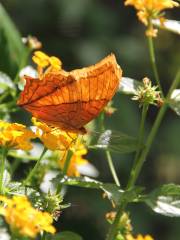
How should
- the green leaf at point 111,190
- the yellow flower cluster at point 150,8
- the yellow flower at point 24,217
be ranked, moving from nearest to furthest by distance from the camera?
the yellow flower at point 24,217 → the green leaf at point 111,190 → the yellow flower cluster at point 150,8

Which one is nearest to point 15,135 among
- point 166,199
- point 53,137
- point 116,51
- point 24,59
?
point 53,137

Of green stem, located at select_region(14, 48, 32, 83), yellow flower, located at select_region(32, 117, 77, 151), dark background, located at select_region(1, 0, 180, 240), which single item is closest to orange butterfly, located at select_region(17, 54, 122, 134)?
yellow flower, located at select_region(32, 117, 77, 151)

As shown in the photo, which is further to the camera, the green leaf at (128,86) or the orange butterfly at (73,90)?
the green leaf at (128,86)

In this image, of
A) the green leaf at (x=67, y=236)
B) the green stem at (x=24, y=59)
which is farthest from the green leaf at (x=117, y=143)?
the green stem at (x=24, y=59)

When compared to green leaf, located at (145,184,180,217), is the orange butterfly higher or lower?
higher

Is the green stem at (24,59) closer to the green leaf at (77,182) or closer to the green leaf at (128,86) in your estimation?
the green leaf at (128,86)

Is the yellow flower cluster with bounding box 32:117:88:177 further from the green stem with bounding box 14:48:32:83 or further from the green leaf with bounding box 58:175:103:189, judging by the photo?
the green stem with bounding box 14:48:32:83

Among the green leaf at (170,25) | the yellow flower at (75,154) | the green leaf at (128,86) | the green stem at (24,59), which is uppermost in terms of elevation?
the green leaf at (170,25)
